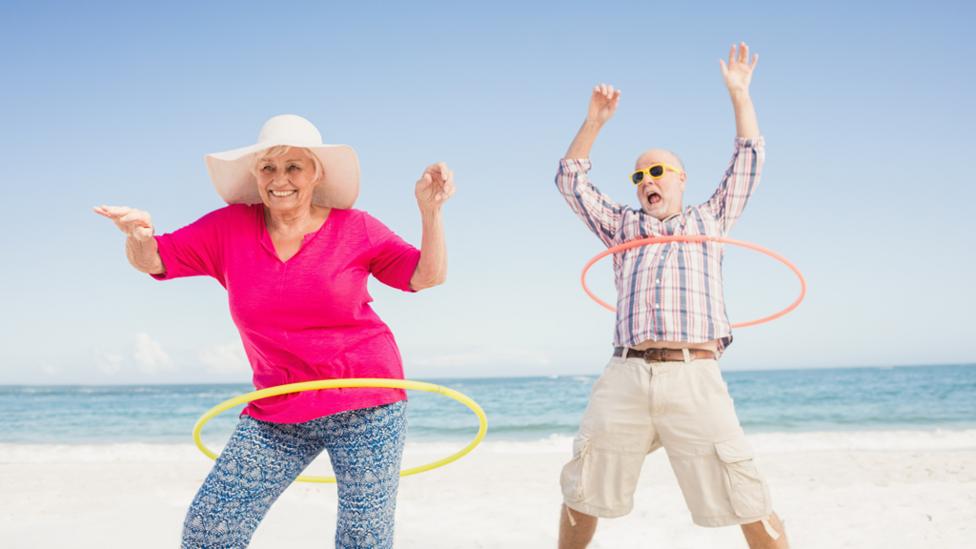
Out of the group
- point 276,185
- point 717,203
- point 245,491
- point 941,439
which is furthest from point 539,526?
point 941,439

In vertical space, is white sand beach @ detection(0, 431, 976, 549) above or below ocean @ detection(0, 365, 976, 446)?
above

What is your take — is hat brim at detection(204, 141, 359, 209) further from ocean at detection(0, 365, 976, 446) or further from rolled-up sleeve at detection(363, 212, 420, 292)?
ocean at detection(0, 365, 976, 446)

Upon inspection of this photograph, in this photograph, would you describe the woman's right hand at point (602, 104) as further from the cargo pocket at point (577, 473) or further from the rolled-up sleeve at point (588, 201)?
the cargo pocket at point (577, 473)

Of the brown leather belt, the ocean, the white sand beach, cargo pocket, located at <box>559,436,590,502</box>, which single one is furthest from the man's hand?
the ocean

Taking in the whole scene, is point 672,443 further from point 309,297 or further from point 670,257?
point 309,297

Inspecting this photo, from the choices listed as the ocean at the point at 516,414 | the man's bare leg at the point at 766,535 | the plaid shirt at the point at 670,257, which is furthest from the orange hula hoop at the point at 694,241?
the ocean at the point at 516,414

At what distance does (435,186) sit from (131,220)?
45.8 inches

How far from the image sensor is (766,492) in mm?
3797

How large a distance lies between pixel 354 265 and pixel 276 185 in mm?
440

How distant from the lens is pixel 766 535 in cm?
377

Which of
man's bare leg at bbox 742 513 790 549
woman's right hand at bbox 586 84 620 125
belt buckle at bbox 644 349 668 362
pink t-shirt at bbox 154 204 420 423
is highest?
woman's right hand at bbox 586 84 620 125

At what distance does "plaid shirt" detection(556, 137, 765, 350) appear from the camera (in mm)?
3914

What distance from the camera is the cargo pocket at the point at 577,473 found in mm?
4027

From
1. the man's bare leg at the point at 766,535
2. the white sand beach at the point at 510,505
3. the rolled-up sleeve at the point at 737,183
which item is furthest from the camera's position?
the white sand beach at the point at 510,505
